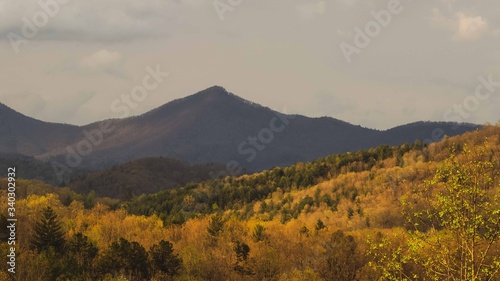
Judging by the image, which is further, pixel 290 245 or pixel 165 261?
pixel 290 245

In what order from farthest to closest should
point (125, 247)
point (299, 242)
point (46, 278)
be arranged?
point (299, 242), point (125, 247), point (46, 278)

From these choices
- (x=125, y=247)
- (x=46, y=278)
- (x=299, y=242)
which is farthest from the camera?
(x=299, y=242)

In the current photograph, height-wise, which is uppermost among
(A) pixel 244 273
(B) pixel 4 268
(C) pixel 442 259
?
(C) pixel 442 259

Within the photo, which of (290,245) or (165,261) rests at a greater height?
(165,261)

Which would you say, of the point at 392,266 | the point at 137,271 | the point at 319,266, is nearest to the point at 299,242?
→ the point at 319,266

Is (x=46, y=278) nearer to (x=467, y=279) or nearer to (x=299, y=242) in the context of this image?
(x=467, y=279)

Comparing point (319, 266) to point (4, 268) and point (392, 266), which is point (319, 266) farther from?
point (392, 266)

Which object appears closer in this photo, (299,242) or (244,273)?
(244,273)

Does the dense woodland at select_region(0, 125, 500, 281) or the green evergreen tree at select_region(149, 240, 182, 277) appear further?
the green evergreen tree at select_region(149, 240, 182, 277)

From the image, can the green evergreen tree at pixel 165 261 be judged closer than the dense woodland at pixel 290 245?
No

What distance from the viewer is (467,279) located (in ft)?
99.3

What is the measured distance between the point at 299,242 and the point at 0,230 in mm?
65766

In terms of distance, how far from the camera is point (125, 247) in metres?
89.2

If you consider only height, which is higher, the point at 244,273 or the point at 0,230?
the point at 0,230
